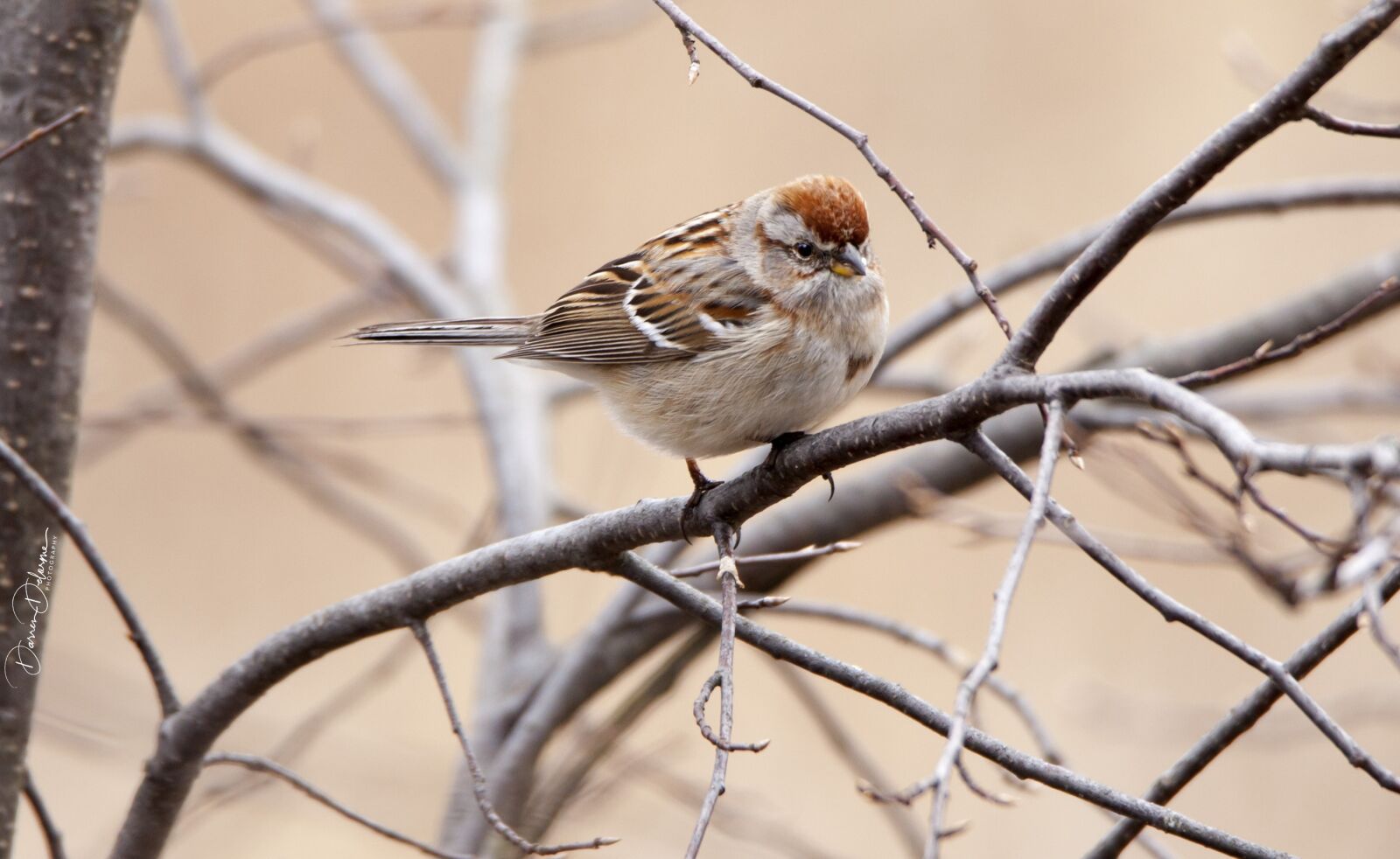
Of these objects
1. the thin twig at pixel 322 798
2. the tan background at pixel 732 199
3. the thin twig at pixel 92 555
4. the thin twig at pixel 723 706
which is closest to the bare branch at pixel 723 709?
the thin twig at pixel 723 706

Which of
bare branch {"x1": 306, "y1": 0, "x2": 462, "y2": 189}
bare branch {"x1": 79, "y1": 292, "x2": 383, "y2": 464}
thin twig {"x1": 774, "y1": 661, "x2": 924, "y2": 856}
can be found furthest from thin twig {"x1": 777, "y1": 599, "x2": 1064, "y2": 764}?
bare branch {"x1": 306, "y1": 0, "x2": 462, "y2": 189}

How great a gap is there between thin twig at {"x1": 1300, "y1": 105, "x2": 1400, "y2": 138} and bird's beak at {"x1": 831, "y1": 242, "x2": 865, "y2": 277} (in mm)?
1297

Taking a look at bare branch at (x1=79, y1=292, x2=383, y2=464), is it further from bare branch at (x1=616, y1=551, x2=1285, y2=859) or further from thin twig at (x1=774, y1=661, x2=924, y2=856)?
bare branch at (x1=616, y1=551, x2=1285, y2=859)

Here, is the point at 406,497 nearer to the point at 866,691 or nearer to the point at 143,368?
the point at 866,691

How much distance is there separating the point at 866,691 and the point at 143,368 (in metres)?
5.82

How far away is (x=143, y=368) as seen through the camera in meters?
6.54

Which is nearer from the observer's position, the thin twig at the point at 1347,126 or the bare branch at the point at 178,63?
the thin twig at the point at 1347,126

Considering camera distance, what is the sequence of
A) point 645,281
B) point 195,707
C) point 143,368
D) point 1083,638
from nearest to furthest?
1. point 195,707
2. point 645,281
3. point 1083,638
4. point 143,368

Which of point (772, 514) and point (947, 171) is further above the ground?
point (947, 171)

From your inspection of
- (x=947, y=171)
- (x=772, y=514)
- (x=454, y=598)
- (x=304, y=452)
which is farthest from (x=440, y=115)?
(x=454, y=598)

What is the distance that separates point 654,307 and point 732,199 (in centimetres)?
318

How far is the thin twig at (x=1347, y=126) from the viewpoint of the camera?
4.38 feet

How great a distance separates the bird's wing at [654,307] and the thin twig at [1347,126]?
141 centimetres

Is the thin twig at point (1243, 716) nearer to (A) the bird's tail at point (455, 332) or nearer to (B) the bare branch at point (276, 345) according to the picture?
(A) the bird's tail at point (455, 332)
